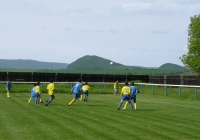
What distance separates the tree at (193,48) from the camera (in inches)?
2389

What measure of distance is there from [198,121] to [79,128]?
5719mm

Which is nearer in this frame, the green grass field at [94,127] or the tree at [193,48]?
the green grass field at [94,127]

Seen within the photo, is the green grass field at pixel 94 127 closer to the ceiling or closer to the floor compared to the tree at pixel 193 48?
closer to the floor

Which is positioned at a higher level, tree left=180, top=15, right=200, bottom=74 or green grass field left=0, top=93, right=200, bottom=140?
tree left=180, top=15, right=200, bottom=74

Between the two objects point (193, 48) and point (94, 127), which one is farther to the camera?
point (193, 48)

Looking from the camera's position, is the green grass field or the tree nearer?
the green grass field

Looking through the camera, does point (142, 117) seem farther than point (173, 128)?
Yes

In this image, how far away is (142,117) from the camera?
66.5ft

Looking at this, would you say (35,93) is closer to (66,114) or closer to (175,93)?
(66,114)

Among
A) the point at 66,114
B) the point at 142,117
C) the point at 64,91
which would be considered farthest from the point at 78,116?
the point at 64,91

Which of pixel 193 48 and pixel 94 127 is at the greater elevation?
pixel 193 48

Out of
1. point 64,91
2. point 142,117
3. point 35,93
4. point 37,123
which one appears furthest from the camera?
point 64,91

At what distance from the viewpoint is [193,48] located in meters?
61.2

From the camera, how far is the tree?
60669 mm
